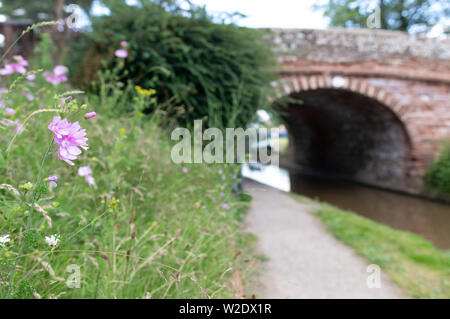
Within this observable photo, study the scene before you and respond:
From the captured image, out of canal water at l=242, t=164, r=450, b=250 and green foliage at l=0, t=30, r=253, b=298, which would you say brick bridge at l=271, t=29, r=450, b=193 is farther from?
green foliage at l=0, t=30, r=253, b=298

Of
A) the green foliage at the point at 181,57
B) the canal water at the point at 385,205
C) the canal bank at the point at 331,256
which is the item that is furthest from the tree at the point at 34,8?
the canal bank at the point at 331,256

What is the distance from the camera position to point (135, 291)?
4.69ft

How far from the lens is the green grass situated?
2695 mm

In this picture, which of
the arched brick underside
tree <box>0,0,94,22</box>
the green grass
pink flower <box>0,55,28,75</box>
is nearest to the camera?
pink flower <box>0,55,28,75</box>

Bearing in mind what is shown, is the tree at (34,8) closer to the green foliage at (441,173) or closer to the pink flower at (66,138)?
the green foliage at (441,173)

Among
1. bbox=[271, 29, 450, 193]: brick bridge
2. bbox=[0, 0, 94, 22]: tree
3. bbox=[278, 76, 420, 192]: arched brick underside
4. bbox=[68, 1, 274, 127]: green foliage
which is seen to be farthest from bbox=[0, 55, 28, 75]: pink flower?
bbox=[0, 0, 94, 22]: tree

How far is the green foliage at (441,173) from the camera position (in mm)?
7441

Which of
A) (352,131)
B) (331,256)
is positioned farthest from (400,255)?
(352,131)

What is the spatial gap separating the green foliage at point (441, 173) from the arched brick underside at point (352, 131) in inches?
16.9

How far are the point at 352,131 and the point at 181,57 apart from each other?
8.55 meters

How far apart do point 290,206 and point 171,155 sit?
308 centimetres

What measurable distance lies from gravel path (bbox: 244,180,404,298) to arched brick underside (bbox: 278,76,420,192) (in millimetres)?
2740

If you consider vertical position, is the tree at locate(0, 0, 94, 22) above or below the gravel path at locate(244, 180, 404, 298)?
above
